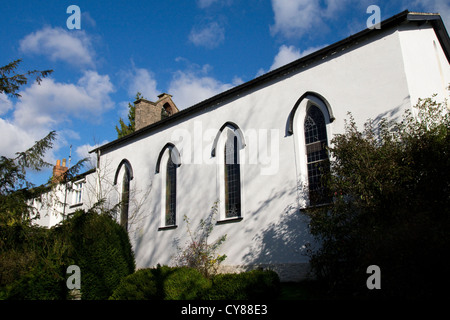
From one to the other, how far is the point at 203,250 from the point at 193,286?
5161 mm

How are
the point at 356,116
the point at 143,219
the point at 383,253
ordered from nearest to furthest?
the point at 383,253 < the point at 356,116 < the point at 143,219

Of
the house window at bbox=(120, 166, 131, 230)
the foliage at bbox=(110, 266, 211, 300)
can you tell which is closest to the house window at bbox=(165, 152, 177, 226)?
the house window at bbox=(120, 166, 131, 230)

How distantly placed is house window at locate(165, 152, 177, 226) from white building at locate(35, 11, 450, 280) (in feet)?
0.16

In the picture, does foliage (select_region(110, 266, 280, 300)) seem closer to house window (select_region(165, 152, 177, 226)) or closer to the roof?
house window (select_region(165, 152, 177, 226))

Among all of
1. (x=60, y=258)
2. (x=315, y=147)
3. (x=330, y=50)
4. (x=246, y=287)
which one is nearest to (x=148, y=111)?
(x=315, y=147)

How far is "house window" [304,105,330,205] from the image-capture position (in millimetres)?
11750

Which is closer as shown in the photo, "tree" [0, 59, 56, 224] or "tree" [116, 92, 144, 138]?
"tree" [0, 59, 56, 224]

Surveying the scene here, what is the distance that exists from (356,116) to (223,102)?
6.16 metres

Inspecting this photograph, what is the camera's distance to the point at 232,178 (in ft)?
48.2

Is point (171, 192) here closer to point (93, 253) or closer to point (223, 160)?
point (223, 160)

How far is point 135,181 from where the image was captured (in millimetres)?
19703
